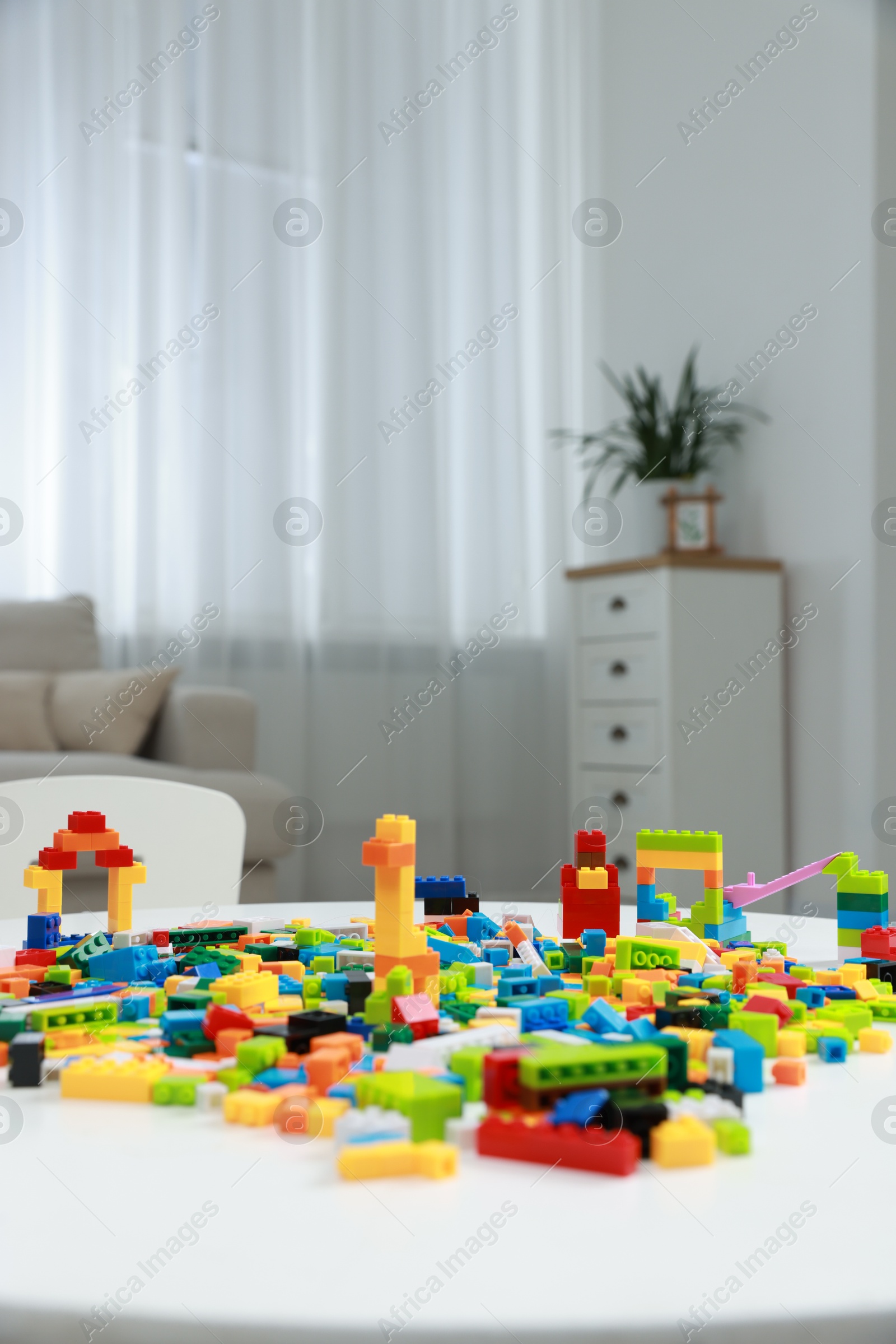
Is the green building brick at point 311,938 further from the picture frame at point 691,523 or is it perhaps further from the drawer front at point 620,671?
the picture frame at point 691,523

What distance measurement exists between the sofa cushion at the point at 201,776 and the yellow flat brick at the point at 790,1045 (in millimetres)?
1984

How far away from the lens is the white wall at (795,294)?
9.40 ft

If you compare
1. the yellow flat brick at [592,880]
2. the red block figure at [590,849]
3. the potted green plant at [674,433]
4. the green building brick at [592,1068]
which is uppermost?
the potted green plant at [674,433]

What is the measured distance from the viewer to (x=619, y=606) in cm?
307

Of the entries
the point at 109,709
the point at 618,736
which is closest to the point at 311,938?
the point at 109,709

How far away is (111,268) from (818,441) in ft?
6.53

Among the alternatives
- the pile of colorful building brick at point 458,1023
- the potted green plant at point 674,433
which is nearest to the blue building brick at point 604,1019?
the pile of colorful building brick at point 458,1023

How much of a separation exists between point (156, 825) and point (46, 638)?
1.76 metres

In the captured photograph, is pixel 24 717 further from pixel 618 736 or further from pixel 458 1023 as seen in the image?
pixel 458 1023

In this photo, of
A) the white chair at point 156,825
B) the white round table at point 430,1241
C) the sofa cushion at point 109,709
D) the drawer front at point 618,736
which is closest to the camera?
the white round table at point 430,1241

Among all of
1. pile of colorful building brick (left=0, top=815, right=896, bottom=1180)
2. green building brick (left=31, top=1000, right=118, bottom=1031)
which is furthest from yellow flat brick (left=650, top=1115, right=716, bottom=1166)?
green building brick (left=31, top=1000, right=118, bottom=1031)

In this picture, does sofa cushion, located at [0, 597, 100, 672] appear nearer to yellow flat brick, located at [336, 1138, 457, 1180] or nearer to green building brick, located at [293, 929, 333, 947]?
green building brick, located at [293, 929, 333, 947]

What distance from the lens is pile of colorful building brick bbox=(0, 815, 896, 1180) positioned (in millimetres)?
465

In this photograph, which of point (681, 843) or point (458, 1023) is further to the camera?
point (681, 843)
